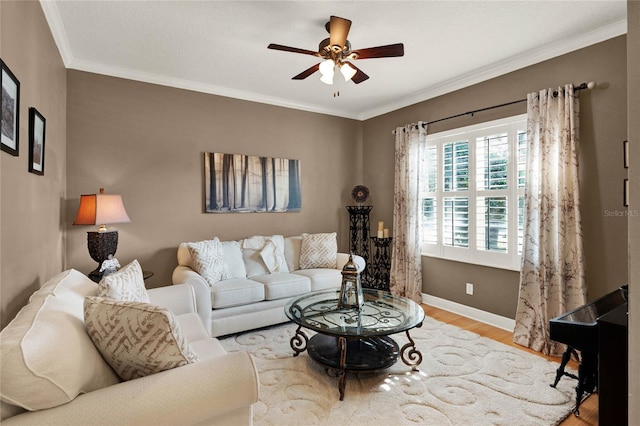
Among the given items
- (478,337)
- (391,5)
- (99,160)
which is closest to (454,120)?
(391,5)

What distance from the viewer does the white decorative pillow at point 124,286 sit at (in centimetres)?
169

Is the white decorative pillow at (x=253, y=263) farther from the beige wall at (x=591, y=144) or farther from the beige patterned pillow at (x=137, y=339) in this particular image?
the beige patterned pillow at (x=137, y=339)

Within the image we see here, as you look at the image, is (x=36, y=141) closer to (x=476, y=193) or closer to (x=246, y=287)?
(x=246, y=287)

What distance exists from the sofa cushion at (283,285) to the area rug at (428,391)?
0.58 m

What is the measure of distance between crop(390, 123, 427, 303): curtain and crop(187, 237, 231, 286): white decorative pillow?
7.74 ft

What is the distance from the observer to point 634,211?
831 mm

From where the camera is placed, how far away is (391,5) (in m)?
2.42

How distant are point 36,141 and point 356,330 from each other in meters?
2.48

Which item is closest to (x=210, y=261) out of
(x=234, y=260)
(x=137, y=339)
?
(x=234, y=260)

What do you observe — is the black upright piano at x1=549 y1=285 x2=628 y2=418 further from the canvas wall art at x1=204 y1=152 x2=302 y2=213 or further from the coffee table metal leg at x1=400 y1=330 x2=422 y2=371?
the canvas wall art at x1=204 y1=152 x2=302 y2=213

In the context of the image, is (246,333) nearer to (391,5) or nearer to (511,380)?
(511,380)

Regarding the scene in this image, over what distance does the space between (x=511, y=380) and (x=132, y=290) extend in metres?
2.71

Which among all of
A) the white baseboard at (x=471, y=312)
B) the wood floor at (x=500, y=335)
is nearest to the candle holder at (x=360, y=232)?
the white baseboard at (x=471, y=312)

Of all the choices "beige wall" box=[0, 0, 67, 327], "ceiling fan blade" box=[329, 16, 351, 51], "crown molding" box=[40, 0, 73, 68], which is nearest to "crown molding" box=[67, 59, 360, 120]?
"crown molding" box=[40, 0, 73, 68]
